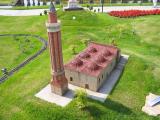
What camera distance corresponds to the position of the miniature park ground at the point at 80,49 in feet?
121

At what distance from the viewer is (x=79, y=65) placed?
42.5 meters

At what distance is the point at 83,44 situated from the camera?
58125 millimetres

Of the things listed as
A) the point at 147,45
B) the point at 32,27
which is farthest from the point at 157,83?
the point at 32,27

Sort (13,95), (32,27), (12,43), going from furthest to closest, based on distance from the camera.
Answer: (32,27)
(12,43)
(13,95)

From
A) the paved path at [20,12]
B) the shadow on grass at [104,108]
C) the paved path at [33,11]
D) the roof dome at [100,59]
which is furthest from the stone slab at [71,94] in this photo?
the paved path at [20,12]

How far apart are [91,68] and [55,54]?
288 inches

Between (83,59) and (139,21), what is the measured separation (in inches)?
1476

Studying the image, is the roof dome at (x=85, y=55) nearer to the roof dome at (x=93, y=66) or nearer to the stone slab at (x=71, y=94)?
the roof dome at (x=93, y=66)

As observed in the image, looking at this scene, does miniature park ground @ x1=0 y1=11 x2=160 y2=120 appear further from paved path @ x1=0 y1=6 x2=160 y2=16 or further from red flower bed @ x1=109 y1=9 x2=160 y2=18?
paved path @ x1=0 y1=6 x2=160 y2=16

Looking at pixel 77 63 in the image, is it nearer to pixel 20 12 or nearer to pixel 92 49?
pixel 92 49

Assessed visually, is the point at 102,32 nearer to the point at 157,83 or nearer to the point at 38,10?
the point at 157,83

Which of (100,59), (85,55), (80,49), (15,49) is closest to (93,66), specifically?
(100,59)

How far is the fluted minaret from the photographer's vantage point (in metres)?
34.8

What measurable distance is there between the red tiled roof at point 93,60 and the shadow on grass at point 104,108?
4.84 m
